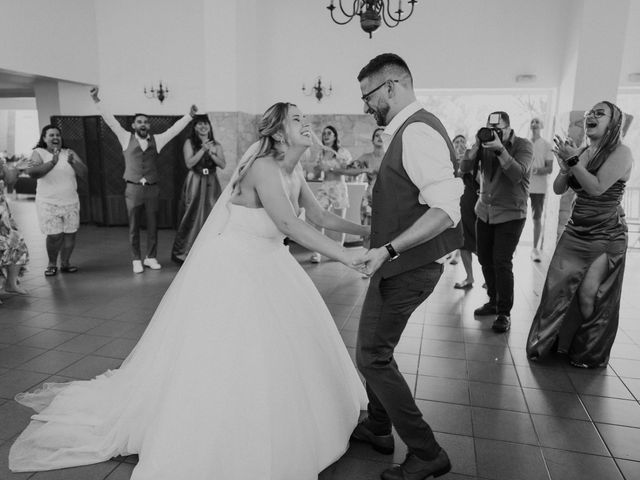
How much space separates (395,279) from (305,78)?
24.6ft

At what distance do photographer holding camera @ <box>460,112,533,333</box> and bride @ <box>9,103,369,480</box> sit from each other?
193 centimetres

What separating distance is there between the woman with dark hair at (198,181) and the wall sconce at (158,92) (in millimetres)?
3306

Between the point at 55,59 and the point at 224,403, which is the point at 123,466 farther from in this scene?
the point at 55,59

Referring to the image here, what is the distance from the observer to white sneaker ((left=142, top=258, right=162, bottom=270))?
20.2ft

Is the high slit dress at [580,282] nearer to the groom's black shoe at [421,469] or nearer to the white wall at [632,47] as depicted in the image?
the groom's black shoe at [421,469]

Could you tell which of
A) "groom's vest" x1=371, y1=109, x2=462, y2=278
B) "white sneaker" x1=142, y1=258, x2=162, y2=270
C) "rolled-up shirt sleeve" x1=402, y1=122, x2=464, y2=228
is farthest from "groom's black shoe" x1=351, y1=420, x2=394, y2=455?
"white sneaker" x1=142, y1=258, x2=162, y2=270

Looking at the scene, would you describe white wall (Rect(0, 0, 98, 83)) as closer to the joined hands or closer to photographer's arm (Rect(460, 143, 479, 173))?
photographer's arm (Rect(460, 143, 479, 173))

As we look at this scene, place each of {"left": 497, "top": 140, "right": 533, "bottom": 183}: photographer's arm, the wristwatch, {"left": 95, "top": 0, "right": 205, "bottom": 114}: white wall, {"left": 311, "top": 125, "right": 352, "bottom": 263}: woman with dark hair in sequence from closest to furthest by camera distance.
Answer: the wristwatch, {"left": 497, "top": 140, "right": 533, "bottom": 183}: photographer's arm, {"left": 311, "top": 125, "right": 352, "bottom": 263}: woman with dark hair, {"left": 95, "top": 0, "right": 205, "bottom": 114}: white wall

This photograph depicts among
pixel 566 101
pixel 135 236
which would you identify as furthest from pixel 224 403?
pixel 566 101

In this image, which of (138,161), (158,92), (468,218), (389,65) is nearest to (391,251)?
(389,65)

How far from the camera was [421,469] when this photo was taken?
7.03 ft

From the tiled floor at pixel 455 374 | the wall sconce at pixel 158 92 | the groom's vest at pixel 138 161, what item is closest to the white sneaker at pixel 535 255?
the tiled floor at pixel 455 374

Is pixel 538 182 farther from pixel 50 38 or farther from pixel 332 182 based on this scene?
pixel 50 38

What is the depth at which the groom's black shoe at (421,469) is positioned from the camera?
214cm
